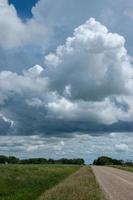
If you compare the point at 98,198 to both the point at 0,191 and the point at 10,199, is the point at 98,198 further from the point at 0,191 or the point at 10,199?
the point at 0,191

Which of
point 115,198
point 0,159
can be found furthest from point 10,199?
point 0,159

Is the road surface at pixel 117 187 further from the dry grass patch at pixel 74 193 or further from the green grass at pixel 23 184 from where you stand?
the green grass at pixel 23 184

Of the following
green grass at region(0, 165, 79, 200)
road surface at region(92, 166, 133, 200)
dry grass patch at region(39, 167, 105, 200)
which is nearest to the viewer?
dry grass patch at region(39, 167, 105, 200)

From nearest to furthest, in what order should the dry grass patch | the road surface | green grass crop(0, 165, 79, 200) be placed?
the dry grass patch < the road surface < green grass crop(0, 165, 79, 200)

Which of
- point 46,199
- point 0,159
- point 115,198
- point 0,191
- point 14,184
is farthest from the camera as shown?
point 0,159

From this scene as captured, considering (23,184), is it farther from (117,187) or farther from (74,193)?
(74,193)

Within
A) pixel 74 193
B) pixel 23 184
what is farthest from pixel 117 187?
pixel 74 193

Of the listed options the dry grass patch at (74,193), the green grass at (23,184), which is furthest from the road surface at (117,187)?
the green grass at (23,184)

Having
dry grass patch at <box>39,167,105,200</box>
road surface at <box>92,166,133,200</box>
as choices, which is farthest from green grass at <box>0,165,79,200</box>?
road surface at <box>92,166,133,200</box>

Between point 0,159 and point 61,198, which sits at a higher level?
point 0,159

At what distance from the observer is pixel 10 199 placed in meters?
24.4

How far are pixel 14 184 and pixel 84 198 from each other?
15.5 m

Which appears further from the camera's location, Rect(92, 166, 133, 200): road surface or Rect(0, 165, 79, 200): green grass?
Rect(0, 165, 79, 200): green grass

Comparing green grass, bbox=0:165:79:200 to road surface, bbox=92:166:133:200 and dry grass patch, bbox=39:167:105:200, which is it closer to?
dry grass patch, bbox=39:167:105:200
